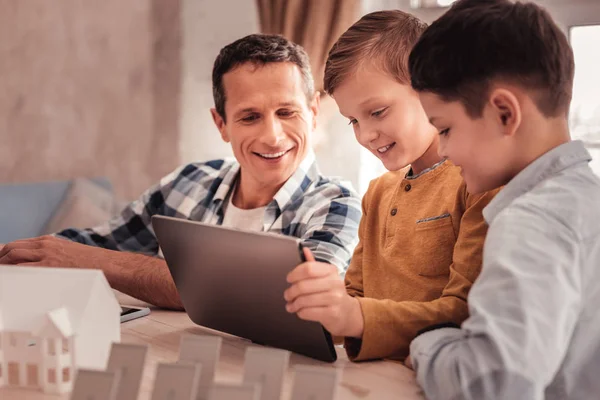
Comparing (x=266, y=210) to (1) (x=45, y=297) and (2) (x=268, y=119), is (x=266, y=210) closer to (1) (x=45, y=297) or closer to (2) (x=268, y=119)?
(2) (x=268, y=119)

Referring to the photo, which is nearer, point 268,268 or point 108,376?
point 108,376

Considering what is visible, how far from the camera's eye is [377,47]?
1357 mm

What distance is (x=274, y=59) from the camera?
1.84m

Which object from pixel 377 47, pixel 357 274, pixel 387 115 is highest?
pixel 377 47

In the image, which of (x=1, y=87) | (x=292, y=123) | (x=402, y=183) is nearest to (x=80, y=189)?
(x=1, y=87)

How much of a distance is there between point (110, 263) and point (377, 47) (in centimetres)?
82

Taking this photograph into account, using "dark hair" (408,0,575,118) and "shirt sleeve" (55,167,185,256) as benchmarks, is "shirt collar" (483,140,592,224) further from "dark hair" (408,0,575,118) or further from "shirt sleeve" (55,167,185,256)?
"shirt sleeve" (55,167,185,256)

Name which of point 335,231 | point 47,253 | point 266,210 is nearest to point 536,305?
point 335,231

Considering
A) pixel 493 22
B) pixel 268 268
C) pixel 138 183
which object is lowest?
pixel 138 183

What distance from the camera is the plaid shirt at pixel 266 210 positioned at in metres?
1.68

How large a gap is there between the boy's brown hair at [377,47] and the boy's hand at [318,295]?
478 mm

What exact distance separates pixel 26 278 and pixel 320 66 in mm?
2386

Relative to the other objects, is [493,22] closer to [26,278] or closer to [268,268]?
[268,268]

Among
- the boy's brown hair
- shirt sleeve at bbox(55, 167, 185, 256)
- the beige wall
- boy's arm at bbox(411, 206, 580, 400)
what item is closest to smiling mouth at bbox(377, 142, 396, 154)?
the boy's brown hair
